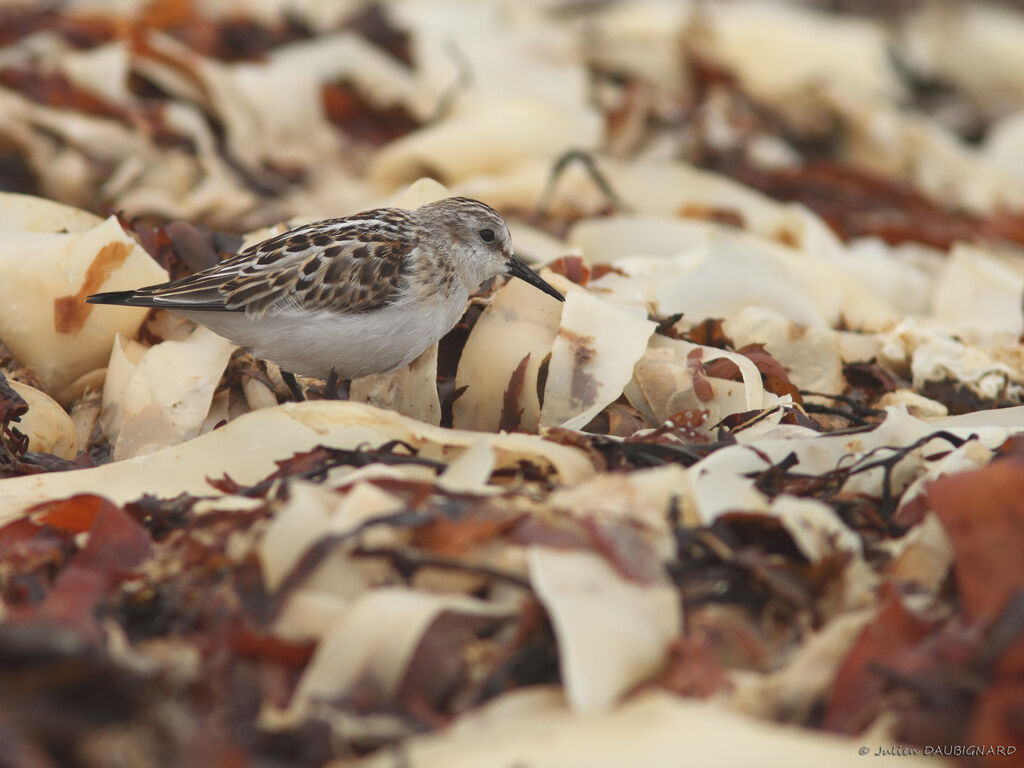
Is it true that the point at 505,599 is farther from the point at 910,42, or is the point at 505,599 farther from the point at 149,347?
the point at 910,42

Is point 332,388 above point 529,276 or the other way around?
the other way around

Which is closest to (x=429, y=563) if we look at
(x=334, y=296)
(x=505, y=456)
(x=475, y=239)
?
(x=505, y=456)

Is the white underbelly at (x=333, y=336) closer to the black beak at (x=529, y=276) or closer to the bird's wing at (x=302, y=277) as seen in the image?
the bird's wing at (x=302, y=277)

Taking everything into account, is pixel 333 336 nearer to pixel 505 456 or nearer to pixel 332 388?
pixel 332 388

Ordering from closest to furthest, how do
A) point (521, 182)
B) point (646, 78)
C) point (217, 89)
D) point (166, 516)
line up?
1. point (166, 516)
2. point (521, 182)
3. point (217, 89)
4. point (646, 78)

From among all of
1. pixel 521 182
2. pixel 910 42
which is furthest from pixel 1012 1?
pixel 521 182

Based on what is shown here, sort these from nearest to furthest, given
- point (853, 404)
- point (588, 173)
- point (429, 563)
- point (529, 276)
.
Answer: point (429, 563) → point (853, 404) → point (529, 276) → point (588, 173)
